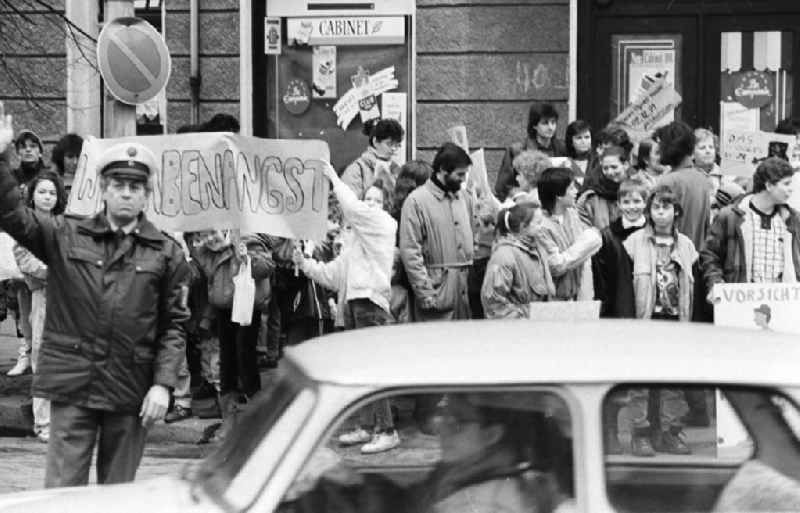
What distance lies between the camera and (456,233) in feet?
38.2

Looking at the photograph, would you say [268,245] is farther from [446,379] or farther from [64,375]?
[446,379]

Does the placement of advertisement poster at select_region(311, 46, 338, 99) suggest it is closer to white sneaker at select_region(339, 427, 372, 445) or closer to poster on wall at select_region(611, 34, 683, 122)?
poster on wall at select_region(611, 34, 683, 122)

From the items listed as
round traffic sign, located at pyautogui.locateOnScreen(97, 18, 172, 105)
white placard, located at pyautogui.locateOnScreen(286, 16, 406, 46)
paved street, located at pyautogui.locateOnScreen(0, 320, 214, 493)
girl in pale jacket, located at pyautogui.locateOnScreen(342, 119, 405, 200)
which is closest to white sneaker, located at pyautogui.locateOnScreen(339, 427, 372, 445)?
paved street, located at pyautogui.locateOnScreen(0, 320, 214, 493)

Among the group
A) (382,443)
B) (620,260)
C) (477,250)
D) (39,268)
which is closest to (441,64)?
(477,250)

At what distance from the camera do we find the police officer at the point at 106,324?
6613 millimetres

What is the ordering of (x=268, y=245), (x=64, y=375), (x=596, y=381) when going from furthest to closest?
(x=268, y=245) < (x=64, y=375) < (x=596, y=381)

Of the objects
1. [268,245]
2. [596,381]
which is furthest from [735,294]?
[596,381]

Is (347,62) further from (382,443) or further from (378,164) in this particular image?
(382,443)

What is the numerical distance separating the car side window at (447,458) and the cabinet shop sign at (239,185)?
6631 millimetres

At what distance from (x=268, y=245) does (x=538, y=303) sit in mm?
2819

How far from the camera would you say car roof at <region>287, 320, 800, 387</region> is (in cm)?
455

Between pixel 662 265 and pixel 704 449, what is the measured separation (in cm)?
612

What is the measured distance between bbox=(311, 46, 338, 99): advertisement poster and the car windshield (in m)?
12.8

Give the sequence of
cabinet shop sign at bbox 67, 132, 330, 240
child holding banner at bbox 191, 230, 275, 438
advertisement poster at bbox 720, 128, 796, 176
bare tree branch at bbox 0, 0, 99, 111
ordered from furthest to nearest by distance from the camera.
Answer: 1. bare tree branch at bbox 0, 0, 99, 111
2. advertisement poster at bbox 720, 128, 796, 176
3. child holding banner at bbox 191, 230, 275, 438
4. cabinet shop sign at bbox 67, 132, 330, 240
